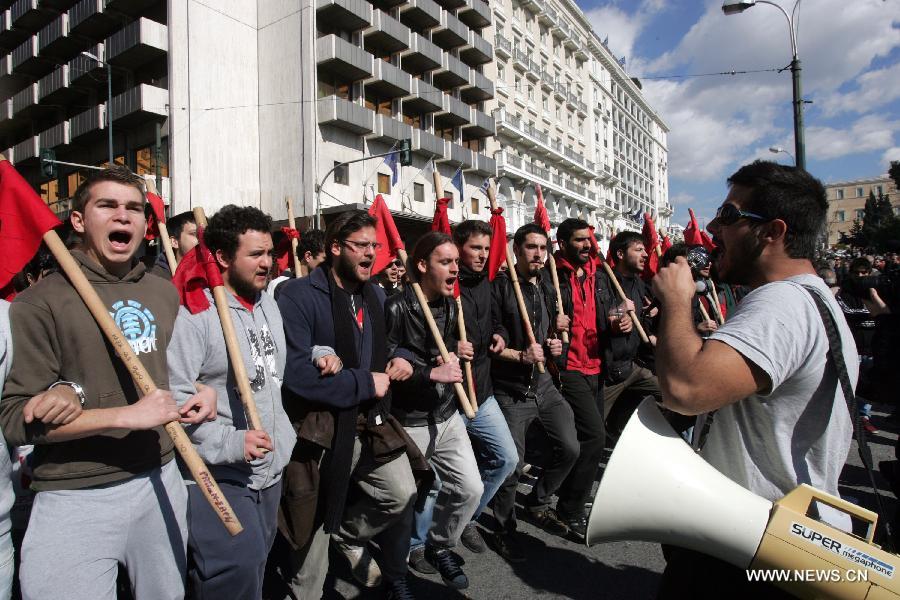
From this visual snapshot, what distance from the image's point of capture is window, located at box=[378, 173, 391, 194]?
28.0 meters

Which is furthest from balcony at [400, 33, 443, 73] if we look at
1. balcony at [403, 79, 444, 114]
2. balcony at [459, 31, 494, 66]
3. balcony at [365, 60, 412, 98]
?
balcony at [459, 31, 494, 66]

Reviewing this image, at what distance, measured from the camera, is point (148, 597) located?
221cm

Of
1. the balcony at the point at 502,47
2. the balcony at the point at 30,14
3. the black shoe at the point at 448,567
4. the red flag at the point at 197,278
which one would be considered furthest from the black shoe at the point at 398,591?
the balcony at the point at 502,47

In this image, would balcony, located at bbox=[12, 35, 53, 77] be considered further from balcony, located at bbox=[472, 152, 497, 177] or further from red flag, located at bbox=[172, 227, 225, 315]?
red flag, located at bbox=[172, 227, 225, 315]

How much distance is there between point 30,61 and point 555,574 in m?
34.8

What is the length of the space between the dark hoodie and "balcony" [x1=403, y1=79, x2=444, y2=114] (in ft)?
94.6

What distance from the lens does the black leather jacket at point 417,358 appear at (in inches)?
142

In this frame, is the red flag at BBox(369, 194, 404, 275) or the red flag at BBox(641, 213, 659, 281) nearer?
the red flag at BBox(369, 194, 404, 275)

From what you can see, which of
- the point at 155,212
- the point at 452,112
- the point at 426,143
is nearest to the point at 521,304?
the point at 155,212

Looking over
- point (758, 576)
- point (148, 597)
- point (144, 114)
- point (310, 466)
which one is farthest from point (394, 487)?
point (144, 114)

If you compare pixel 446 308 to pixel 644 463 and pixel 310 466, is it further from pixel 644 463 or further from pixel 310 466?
pixel 644 463

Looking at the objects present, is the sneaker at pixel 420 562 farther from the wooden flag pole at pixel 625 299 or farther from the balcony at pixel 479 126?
the balcony at pixel 479 126

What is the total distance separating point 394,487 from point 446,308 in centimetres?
131

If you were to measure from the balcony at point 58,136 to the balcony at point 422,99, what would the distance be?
617 inches
